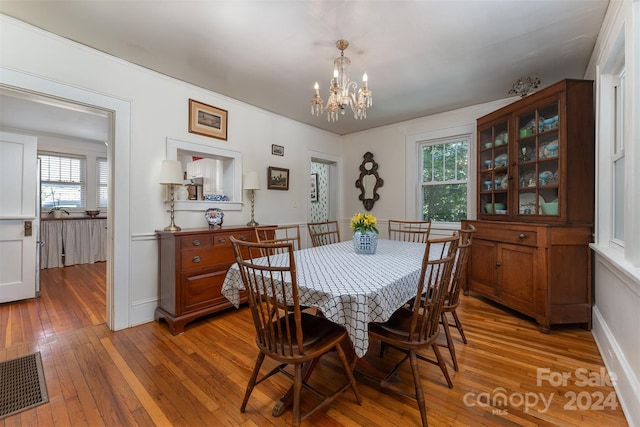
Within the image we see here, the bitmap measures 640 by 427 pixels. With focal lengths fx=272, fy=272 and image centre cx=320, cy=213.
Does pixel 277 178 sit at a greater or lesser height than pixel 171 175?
greater

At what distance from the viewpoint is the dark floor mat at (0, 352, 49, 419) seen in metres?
1.52

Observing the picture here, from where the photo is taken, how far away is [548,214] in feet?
8.31

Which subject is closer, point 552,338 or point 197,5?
point 197,5

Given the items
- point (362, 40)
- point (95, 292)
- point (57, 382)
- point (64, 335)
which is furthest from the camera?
point (95, 292)

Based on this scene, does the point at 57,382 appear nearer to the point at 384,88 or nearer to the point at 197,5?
the point at 197,5

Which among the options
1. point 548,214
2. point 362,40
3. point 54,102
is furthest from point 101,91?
point 548,214

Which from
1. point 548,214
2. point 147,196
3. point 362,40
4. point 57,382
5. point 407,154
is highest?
point 362,40

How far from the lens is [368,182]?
15.4 ft

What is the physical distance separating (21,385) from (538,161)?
14.3 ft

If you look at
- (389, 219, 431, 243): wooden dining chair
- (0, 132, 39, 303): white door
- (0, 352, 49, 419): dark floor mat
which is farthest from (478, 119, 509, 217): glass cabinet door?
(0, 132, 39, 303): white door

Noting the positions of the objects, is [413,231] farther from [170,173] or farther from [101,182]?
[101,182]

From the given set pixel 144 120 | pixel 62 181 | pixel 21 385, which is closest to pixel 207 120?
pixel 144 120

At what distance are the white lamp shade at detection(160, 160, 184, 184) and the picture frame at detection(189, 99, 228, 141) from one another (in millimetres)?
520

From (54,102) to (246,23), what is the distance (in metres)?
1.73
